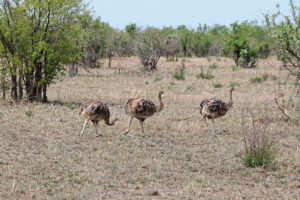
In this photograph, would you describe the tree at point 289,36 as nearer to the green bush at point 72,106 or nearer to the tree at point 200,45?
the green bush at point 72,106

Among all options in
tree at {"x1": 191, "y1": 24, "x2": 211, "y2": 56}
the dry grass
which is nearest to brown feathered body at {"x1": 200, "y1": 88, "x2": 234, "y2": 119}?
the dry grass

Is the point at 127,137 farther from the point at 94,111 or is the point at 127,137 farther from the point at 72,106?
the point at 72,106

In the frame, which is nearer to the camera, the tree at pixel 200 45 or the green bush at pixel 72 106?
the green bush at pixel 72 106

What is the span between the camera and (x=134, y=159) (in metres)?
9.02

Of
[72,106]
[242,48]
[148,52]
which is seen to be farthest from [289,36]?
[242,48]

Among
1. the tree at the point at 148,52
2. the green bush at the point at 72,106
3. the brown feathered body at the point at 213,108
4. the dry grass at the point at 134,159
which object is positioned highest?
the tree at the point at 148,52

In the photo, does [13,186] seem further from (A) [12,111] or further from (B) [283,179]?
(A) [12,111]

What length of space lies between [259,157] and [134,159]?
2.54 meters

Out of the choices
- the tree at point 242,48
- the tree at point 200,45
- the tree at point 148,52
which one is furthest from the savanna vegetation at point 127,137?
the tree at point 200,45

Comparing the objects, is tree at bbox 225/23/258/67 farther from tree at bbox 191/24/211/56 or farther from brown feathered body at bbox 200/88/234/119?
brown feathered body at bbox 200/88/234/119

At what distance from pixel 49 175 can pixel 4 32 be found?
9.79 m

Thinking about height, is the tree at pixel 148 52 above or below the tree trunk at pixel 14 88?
above

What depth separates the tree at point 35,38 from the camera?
52.0ft

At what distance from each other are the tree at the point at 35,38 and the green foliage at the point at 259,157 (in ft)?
31.0
